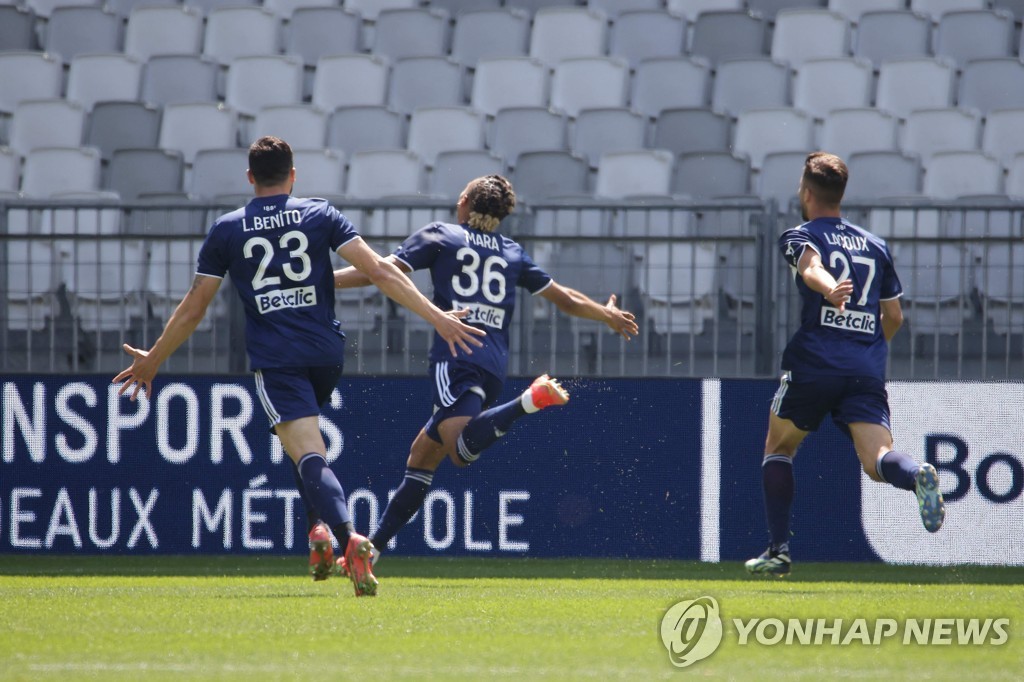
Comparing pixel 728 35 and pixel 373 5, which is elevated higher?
pixel 373 5

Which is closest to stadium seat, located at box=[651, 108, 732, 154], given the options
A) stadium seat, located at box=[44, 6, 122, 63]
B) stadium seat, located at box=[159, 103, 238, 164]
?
stadium seat, located at box=[159, 103, 238, 164]

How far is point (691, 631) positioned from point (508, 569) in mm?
2983

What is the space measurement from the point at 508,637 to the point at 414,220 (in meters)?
4.85

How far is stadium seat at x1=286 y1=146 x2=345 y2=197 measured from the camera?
1123 centimetres

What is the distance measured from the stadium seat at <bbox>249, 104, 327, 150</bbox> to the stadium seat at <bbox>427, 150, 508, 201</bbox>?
1445mm

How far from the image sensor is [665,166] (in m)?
11.0

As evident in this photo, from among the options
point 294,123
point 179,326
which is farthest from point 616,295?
point 294,123

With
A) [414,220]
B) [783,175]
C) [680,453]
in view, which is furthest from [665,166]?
[680,453]

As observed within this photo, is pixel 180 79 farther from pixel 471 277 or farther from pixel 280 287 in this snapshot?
pixel 280 287

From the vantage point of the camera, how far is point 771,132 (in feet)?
37.5

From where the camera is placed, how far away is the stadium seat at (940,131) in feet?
37.0

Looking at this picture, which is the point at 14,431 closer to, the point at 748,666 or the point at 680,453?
the point at 680,453

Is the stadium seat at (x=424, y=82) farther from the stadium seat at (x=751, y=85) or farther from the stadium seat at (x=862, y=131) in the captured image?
the stadium seat at (x=862, y=131)

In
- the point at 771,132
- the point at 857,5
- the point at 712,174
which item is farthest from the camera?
the point at 857,5
